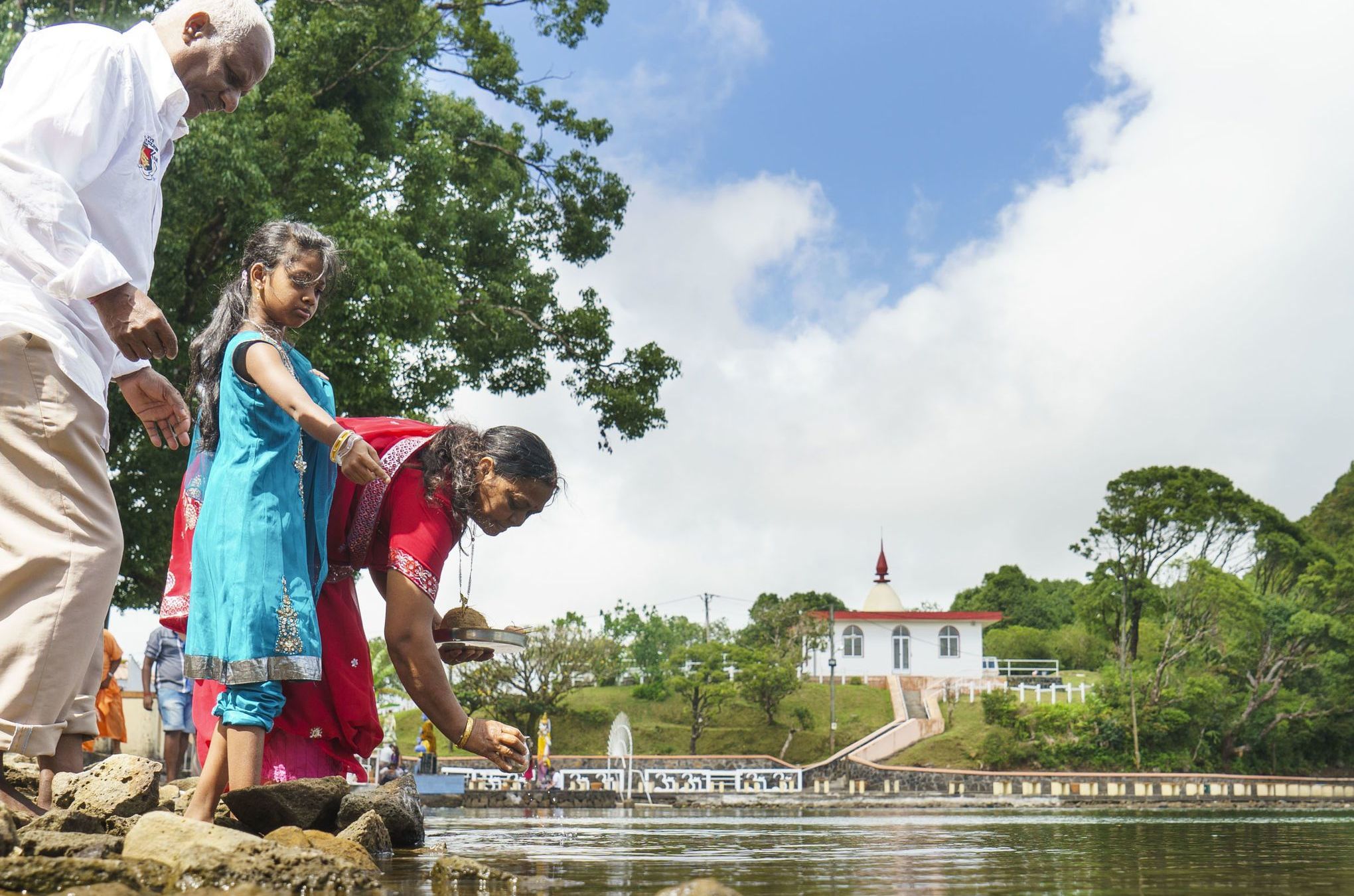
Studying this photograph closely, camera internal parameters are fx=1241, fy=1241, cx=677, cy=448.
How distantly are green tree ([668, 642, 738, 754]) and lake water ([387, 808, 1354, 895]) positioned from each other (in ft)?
105

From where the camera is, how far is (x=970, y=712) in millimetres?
38344

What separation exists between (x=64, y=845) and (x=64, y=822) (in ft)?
1.51

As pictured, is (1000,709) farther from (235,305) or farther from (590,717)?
(235,305)

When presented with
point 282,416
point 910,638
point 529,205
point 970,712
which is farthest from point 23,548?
point 910,638

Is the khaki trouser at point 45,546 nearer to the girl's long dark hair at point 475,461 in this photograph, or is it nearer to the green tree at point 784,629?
the girl's long dark hair at point 475,461

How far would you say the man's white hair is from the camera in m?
2.59

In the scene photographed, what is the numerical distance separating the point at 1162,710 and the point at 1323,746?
21.8 ft

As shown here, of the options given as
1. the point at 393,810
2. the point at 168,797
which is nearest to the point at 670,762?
the point at 168,797

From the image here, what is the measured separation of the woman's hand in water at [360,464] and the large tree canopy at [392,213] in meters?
8.67

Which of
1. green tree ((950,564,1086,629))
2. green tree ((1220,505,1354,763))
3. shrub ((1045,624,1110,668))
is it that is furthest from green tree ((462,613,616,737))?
green tree ((950,564,1086,629))

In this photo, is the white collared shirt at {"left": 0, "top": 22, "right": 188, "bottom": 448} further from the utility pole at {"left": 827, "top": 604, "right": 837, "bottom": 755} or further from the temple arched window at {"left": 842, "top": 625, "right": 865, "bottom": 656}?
the temple arched window at {"left": 842, "top": 625, "right": 865, "bottom": 656}

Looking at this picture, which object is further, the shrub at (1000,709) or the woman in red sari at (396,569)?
the shrub at (1000,709)

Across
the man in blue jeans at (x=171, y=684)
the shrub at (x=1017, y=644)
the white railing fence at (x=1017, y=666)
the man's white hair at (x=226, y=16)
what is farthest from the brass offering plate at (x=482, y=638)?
the shrub at (x=1017, y=644)

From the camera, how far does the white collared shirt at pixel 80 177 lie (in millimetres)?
2197
